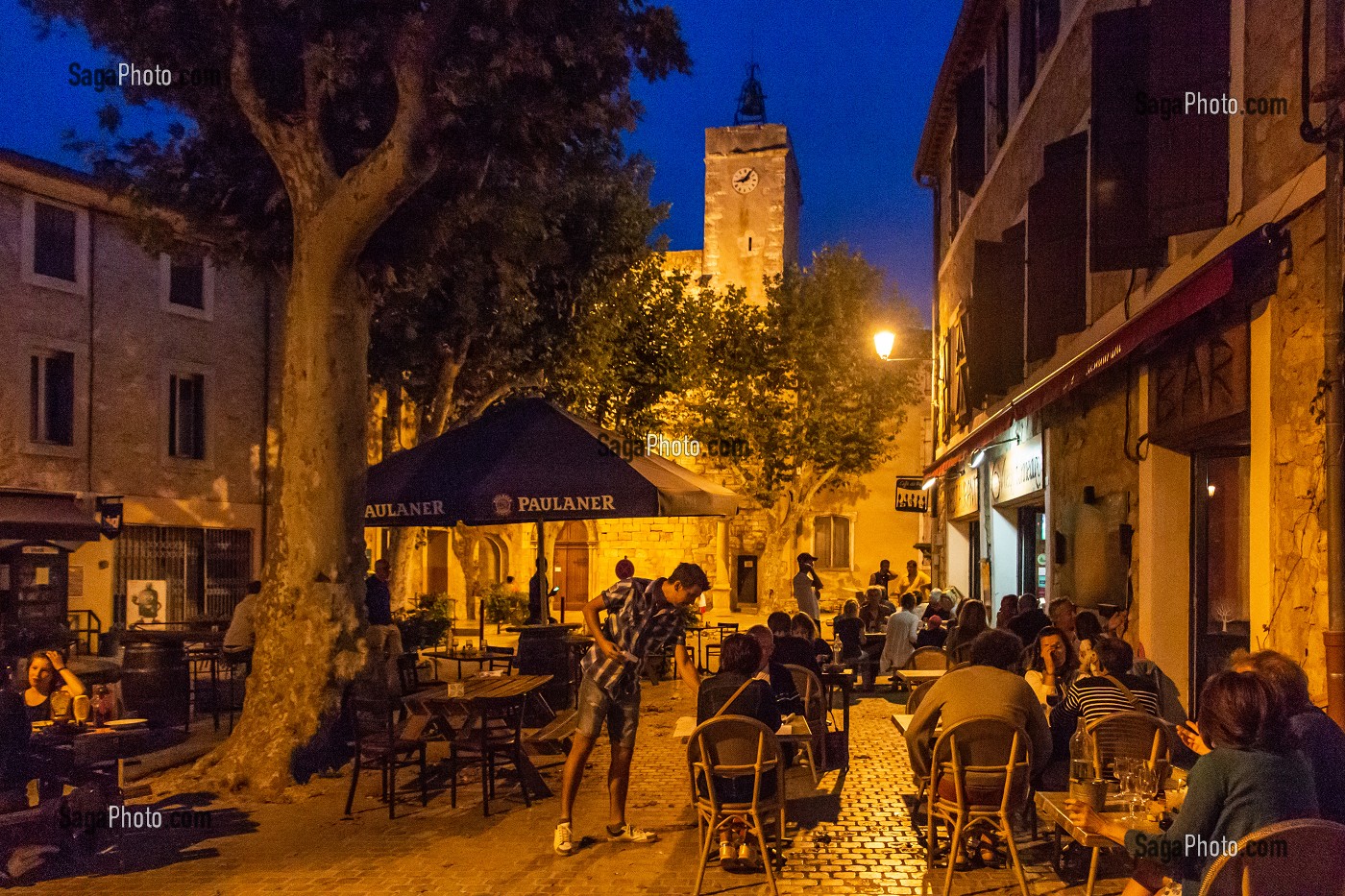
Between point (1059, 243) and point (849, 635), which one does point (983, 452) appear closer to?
point (849, 635)

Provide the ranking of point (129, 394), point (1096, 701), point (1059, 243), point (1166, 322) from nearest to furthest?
point (1096, 701) → point (1166, 322) → point (1059, 243) → point (129, 394)

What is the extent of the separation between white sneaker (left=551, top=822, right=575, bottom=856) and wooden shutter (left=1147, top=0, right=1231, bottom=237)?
5718mm

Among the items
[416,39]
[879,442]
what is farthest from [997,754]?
[879,442]

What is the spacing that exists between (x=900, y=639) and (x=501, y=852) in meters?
7.24

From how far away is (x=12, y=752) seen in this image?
5.72 metres

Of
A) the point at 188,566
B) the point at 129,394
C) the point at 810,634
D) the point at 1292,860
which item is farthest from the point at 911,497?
the point at 1292,860

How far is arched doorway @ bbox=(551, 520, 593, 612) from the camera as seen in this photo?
1319 inches

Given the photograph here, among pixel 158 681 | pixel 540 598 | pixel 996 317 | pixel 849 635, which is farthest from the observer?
pixel 996 317

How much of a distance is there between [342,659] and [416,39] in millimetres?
4549

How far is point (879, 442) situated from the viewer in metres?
29.1

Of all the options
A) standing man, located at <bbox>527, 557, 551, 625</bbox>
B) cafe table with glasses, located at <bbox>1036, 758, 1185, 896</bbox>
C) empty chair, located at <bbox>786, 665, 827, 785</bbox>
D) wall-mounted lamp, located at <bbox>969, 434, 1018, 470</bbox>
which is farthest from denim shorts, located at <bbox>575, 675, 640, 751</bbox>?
wall-mounted lamp, located at <bbox>969, 434, 1018, 470</bbox>

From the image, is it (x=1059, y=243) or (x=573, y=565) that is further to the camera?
(x=573, y=565)

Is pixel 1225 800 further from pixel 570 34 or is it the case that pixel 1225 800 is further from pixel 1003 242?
pixel 1003 242

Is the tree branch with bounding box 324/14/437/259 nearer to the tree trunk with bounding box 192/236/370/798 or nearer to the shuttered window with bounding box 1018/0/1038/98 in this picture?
the tree trunk with bounding box 192/236/370/798
